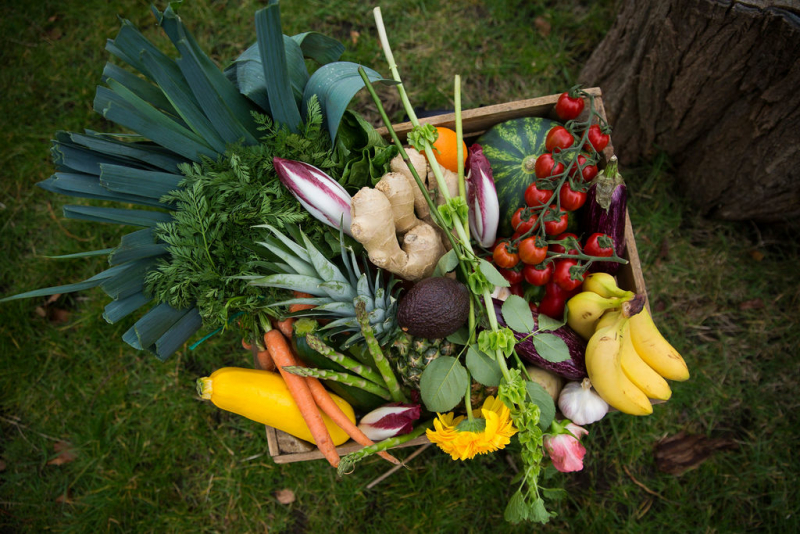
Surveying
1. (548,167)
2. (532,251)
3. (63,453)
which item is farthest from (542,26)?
(63,453)

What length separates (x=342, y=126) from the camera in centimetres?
153

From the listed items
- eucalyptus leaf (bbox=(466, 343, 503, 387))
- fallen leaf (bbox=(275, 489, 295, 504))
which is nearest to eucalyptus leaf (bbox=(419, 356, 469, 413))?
eucalyptus leaf (bbox=(466, 343, 503, 387))

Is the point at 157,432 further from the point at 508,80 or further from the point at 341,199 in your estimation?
the point at 508,80

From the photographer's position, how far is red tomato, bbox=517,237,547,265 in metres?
1.35

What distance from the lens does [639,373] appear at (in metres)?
1.42

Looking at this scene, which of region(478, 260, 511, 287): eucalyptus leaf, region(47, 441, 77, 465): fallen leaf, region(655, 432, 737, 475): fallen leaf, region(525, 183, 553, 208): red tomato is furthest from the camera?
region(47, 441, 77, 465): fallen leaf

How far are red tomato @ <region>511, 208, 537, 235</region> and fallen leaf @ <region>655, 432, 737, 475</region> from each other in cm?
124

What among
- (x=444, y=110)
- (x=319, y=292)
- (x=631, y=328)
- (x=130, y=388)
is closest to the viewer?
(x=319, y=292)

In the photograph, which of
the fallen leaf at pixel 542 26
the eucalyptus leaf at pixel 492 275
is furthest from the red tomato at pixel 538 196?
the fallen leaf at pixel 542 26

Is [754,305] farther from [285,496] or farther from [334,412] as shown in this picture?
[285,496]

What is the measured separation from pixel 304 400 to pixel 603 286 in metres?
0.97

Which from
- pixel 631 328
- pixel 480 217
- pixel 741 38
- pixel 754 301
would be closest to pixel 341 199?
pixel 480 217

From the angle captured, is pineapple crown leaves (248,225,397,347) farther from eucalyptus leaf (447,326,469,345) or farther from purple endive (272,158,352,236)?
eucalyptus leaf (447,326,469,345)

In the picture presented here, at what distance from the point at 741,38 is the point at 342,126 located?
1214 millimetres
